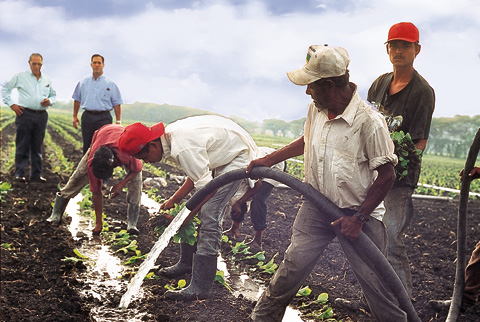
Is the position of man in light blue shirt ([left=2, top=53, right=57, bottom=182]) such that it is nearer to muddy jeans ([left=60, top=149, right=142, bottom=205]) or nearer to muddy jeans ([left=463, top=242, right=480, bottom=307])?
muddy jeans ([left=60, top=149, right=142, bottom=205])

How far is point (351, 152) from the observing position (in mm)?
2479

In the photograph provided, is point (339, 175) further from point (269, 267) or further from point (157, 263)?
point (157, 263)

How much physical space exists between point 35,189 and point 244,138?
4949 mm

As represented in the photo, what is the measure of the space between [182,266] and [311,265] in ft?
4.95

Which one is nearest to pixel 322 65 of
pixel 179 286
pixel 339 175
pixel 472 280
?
pixel 339 175

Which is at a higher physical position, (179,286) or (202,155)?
(202,155)

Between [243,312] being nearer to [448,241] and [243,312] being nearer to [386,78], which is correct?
[386,78]

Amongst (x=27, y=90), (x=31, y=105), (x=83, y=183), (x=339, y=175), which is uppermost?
(x=27, y=90)

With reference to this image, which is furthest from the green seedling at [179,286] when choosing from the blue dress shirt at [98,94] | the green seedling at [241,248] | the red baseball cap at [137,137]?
the blue dress shirt at [98,94]

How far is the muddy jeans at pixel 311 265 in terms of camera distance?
2.55 metres

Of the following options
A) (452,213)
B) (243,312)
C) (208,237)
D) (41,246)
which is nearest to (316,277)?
(243,312)

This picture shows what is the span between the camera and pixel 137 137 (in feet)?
10.6

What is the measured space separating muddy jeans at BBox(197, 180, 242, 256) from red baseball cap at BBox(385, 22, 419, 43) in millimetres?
1431

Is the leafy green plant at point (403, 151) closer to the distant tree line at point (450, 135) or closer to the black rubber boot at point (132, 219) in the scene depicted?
the black rubber boot at point (132, 219)
